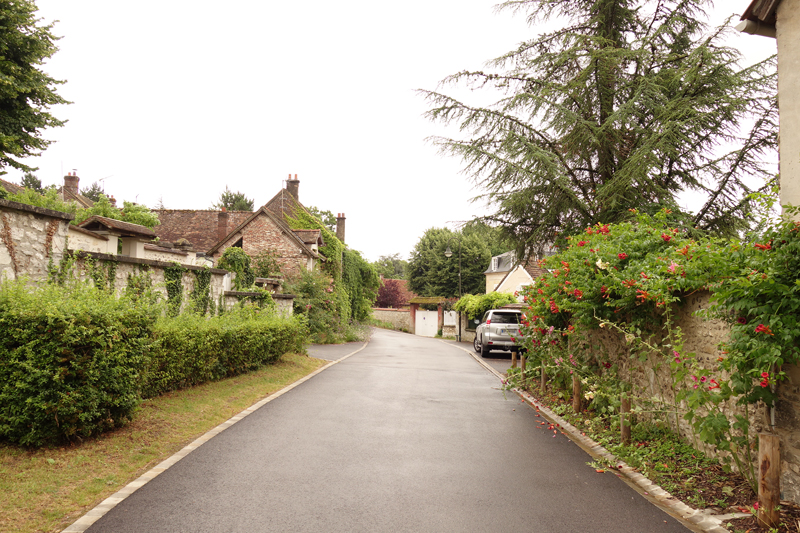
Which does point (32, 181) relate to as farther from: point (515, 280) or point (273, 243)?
point (515, 280)

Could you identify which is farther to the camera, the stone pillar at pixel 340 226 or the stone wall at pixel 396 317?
the stone wall at pixel 396 317

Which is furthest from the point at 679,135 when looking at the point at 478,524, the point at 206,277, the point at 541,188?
the point at 206,277

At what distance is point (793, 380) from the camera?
4.56 metres

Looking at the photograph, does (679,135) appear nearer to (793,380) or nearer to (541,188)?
(541,188)

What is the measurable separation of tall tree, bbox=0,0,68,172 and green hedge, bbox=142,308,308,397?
10682 mm

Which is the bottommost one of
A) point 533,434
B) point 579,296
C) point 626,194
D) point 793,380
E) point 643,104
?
point 533,434

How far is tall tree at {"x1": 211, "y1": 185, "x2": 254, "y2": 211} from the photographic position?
2399 inches

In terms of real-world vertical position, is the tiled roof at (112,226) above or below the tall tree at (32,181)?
below

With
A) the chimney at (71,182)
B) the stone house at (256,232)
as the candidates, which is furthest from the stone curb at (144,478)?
the chimney at (71,182)

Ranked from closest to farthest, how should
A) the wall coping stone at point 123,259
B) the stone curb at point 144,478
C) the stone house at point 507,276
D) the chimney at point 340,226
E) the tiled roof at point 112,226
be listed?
the stone curb at point 144,478
the wall coping stone at point 123,259
the tiled roof at point 112,226
the chimney at point 340,226
the stone house at point 507,276

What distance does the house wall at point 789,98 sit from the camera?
6707 mm

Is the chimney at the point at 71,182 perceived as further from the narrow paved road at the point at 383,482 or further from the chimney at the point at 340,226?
the narrow paved road at the point at 383,482

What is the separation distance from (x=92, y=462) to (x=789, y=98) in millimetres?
9281

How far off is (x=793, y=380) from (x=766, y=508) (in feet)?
3.69
